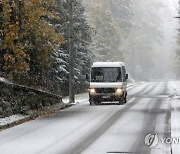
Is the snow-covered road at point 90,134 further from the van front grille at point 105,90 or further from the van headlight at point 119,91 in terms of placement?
the van front grille at point 105,90

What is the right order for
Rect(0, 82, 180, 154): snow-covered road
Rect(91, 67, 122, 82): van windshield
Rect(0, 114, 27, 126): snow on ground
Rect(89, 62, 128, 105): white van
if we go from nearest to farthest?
Rect(0, 82, 180, 154): snow-covered road
Rect(0, 114, 27, 126): snow on ground
Rect(89, 62, 128, 105): white van
Rect(91, 67, 122, 82): van windshield

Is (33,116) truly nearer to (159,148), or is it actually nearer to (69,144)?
Answer: (69,144)

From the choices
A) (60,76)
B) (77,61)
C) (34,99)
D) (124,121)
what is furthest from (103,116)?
(77,61)

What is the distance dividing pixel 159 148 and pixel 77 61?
26.8 metres

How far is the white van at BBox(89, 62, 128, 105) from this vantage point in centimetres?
2770

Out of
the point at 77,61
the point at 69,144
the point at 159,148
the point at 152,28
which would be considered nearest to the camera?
the point at 159,148

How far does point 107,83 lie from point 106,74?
616mm

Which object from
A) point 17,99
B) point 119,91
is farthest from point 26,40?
point 119,91

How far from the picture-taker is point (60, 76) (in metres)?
34.2

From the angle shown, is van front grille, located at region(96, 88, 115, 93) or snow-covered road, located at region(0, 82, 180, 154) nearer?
snow-covered road, located at region(0, 82, 180, 154)

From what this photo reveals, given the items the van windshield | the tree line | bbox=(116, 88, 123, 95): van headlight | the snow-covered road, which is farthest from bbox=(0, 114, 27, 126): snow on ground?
the van windshield

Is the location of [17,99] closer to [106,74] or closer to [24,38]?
[24,38]

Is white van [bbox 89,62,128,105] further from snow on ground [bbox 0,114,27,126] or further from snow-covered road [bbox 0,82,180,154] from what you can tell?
snow on ground [bbox 0,114,27,126]

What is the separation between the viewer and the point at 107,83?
28.0 metres
